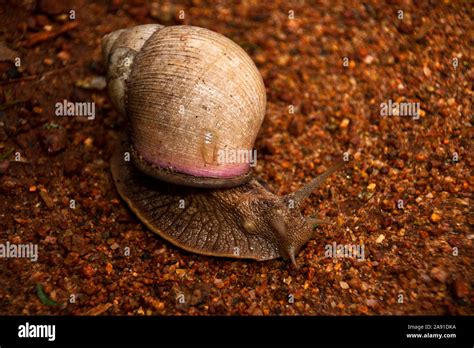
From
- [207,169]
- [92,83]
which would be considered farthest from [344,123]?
[92,83]

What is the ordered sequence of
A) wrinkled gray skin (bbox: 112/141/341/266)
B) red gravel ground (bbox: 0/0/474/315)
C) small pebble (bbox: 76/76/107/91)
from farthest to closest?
small pebble (bbox: 76/76/107/91) → wrinkled gray skin (bbox: 112/141/341/266) → red gravel ground (bbox: 0/0/474/315)

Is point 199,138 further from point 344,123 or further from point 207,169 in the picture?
point 344,123

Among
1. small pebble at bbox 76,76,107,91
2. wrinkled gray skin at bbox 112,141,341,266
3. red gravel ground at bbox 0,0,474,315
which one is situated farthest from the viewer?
small pebble at bbox 76,76,107,91

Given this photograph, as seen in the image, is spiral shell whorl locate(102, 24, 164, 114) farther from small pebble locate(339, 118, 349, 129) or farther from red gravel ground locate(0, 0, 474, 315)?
small pebble locate(339, 118, 349, 129)

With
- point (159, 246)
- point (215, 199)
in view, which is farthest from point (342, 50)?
point (159, 246)

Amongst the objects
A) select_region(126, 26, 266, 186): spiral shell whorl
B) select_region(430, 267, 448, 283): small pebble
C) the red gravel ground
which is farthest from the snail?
select_region(430, 267, 448, 283): small pebble

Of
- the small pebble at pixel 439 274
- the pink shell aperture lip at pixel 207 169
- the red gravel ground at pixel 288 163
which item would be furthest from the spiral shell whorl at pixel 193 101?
the small pebble at pixel 439 274

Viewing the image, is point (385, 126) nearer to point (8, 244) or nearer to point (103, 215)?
point (103, 215)
